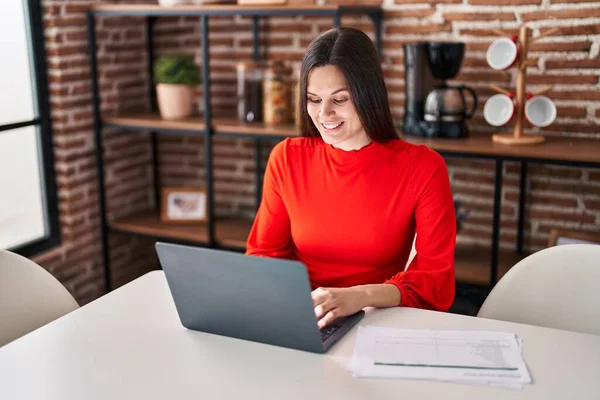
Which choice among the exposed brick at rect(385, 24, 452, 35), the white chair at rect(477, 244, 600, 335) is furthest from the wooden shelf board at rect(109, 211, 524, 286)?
the white chair at rect(477, 244, 600, 335)

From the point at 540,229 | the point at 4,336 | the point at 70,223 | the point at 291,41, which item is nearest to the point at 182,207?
the point at 70,223

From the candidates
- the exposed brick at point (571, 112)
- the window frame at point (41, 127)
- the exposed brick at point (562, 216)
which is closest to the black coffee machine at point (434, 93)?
the exposed brick at point (571, 112)

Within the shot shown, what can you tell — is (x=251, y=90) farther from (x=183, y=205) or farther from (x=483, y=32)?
(x=483, y=32)

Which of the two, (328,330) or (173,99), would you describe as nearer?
(328,330)

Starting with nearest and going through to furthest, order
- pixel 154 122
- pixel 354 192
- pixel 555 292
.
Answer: pixel 555 292
pixel 354 192
pixel 154 122

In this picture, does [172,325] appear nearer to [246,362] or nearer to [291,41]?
[246,362]

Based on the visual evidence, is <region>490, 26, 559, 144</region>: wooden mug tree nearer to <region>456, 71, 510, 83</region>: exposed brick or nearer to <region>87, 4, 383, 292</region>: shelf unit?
<region>456, 71, 510, 83</region>: exposed brick

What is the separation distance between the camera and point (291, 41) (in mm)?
3348

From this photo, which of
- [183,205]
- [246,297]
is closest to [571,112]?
[183,205]

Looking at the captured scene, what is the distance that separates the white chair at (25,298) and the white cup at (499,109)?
170 cm

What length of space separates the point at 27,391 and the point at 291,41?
2344 millimetres

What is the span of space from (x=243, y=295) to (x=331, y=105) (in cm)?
67

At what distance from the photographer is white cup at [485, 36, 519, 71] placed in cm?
267

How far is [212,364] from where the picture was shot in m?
1.40
